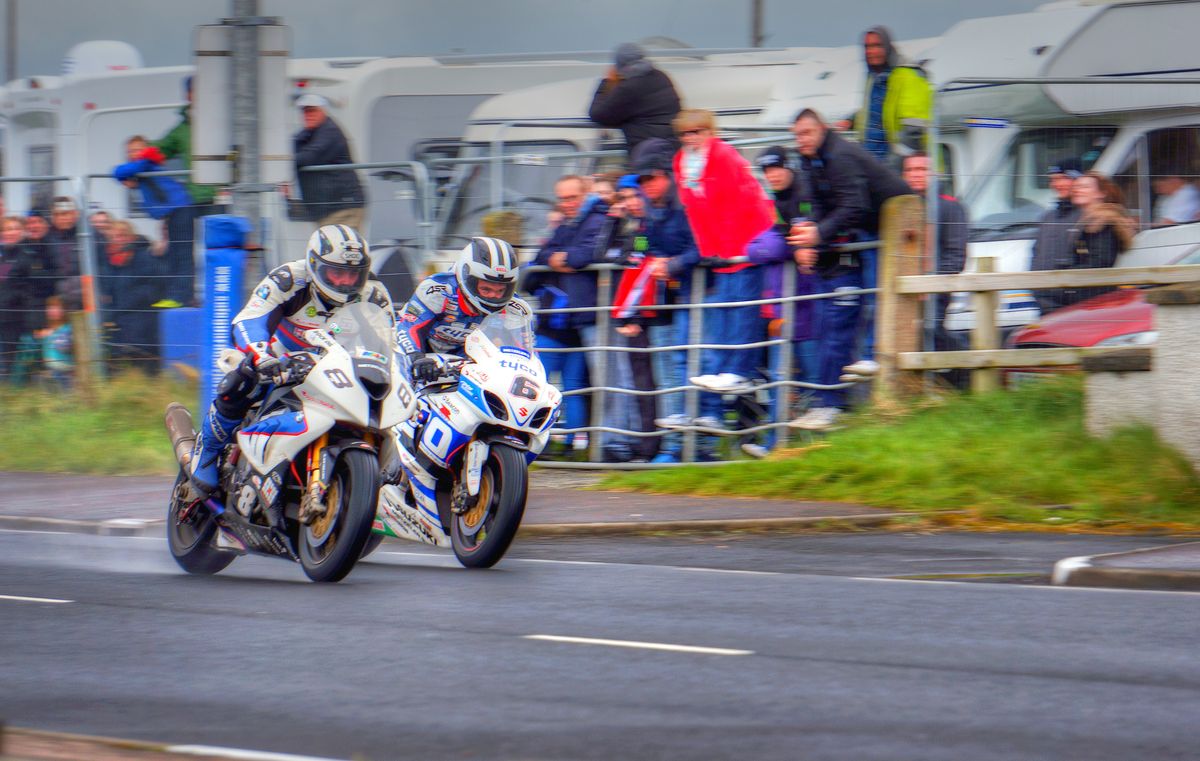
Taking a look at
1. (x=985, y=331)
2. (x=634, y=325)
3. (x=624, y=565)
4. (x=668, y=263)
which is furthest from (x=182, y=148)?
(x=624, y=565)

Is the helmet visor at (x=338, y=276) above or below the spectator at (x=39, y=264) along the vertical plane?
below

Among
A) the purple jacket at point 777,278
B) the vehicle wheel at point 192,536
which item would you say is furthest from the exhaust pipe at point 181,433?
the purple jacket at point 777,278

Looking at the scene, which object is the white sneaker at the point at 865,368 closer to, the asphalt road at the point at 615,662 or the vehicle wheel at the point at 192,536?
the asphalt road at the point at 615,662

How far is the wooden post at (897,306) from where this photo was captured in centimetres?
1345

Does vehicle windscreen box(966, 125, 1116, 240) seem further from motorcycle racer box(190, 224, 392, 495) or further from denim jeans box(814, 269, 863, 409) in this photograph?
motorcycle racer box(190, 224, 392, 495)

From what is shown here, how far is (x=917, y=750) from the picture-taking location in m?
5.14

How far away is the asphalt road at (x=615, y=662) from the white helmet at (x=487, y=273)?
1447 mm

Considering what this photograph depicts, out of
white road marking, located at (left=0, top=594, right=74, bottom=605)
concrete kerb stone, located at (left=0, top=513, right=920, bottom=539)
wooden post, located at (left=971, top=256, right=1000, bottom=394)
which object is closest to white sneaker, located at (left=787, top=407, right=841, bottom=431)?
wooden post, located at (left=971, top=256, right=1000, bottom=394)

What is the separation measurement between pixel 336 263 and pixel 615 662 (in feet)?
11.0

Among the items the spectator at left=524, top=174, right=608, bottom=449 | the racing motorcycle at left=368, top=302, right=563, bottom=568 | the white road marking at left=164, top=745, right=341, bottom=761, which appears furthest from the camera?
the spectator at left=524, top=174, right=608, bottom=449

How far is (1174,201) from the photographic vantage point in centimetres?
1280

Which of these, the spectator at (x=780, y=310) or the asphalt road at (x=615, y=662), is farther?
the spectator at (x=780, y=310)

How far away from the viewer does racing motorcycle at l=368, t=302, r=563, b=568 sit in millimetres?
9414

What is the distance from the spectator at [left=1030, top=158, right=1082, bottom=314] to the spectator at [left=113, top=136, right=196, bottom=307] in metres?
7.14
